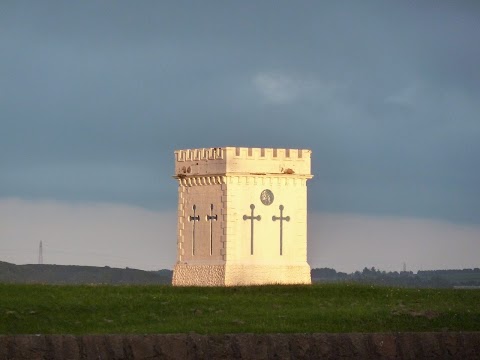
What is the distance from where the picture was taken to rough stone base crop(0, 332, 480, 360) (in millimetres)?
34625

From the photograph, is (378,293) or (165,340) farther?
(378,293)

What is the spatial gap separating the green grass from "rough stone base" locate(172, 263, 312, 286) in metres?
6.36

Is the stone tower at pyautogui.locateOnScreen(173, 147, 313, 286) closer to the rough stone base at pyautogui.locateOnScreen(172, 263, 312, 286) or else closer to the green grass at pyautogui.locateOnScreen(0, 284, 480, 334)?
the rough stone base at pyautogui.locateOnScreen(172, 263, 312, 286)

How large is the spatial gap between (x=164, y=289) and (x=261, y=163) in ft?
28.2

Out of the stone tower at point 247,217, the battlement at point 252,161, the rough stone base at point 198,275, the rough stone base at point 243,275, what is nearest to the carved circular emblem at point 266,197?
the stone tower at point 247,217

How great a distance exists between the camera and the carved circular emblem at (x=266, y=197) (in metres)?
55.7

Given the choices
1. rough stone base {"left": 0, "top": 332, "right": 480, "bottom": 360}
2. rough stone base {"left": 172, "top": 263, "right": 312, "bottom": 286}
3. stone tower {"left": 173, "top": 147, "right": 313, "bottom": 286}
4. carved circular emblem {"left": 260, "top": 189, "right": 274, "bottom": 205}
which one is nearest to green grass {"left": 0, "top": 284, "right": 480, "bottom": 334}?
rough stone base {"left": 0, "top": 332, "right": 480, "bottom": 360}

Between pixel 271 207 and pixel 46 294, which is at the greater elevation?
pixel 271 207

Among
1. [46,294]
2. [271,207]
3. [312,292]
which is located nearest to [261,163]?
[271,207]

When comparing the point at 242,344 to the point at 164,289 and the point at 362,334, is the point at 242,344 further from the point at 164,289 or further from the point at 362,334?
the point at 164,289

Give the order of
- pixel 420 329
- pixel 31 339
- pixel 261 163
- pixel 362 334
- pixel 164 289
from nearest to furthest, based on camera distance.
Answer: pixel 31 339
pixel 362 334
pixel 420 329
pixel 164 289
pixel 261 163

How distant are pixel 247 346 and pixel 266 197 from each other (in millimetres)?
20073

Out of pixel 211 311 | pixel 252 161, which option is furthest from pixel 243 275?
pixel 211 311

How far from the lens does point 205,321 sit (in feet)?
128
